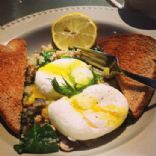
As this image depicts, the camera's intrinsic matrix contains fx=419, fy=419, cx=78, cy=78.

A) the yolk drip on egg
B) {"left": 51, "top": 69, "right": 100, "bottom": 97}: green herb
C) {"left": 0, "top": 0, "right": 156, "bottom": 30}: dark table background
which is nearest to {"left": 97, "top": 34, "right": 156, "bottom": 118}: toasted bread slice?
{"left": 51, "top": 69, "right": 100, "bottom": 97}: green herb

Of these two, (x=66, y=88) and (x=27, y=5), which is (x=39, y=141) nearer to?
(x=66, y=88)

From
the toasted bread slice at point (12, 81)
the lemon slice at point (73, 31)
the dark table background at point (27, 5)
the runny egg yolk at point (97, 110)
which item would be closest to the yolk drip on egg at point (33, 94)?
the toasted bread slice at point (12, 81)

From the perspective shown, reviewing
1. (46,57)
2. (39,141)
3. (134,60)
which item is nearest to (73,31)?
(46,57)

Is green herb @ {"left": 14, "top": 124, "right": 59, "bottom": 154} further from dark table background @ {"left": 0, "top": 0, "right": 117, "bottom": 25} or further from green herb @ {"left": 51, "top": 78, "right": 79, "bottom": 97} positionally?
dark table background @ {"left": 0, "top": 0, "right": 117, "bottom": 25}

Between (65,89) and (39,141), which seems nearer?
(39,141)

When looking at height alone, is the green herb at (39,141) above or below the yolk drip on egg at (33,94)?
below

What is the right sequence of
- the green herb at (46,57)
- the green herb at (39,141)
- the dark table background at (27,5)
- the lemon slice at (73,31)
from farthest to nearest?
the dark table background at (27,5), the lemon slice at (73,31), the green herb at (46,57), the green herb at (39,141)

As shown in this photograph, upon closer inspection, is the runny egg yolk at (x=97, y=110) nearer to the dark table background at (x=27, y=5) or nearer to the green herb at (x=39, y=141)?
the green herb at (x=39, y=141)
